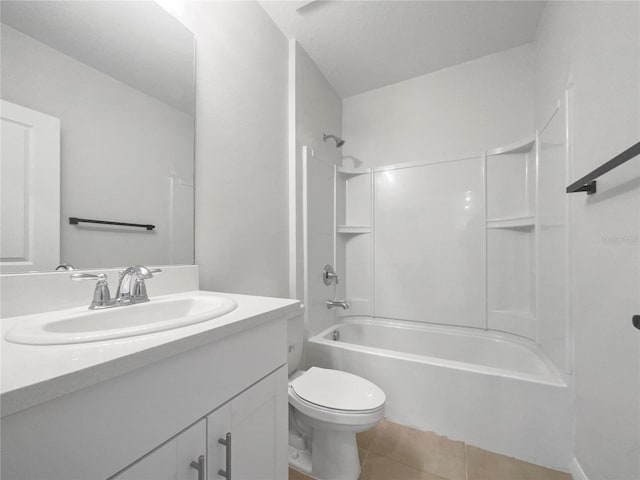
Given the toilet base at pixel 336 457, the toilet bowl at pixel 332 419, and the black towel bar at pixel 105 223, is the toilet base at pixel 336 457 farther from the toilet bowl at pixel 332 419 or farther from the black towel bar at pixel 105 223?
the black towel bar at pixel 105 223

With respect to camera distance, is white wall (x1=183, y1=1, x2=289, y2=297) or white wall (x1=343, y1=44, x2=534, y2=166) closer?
white wall (x1=183, y1=1, x2=289, y2=297)

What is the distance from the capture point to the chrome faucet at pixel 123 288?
2.49 ft

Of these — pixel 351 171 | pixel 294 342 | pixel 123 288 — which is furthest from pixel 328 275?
pixel 123 288

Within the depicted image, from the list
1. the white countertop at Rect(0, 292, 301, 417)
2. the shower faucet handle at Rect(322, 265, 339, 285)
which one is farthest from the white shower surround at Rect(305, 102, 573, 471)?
the white countertop at Rect(0, 292, 301, 417)

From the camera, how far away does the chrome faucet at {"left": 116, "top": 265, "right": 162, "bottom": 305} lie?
80cm

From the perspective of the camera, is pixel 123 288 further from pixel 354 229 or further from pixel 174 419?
pixel 354 229

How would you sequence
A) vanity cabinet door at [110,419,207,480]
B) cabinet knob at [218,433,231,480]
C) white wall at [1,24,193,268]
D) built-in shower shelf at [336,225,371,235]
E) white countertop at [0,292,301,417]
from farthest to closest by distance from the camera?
built-in shower shelf at [336,225,371,235] < white wall at [1,24,193,268] < cabinet knob at [218,433,231,480] < vanity cabinet door at [110,419,207,480] < white countertop at [0,292,301,417]

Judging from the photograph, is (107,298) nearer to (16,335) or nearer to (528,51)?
(16,335)

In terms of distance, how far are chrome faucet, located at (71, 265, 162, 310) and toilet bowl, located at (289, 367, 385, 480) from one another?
82 centimetres

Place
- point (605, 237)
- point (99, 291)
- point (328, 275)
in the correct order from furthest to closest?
Result: 1. point (328, 275)
2. point (605, 237)
3. point (99, 291)

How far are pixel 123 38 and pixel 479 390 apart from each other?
2.19 m

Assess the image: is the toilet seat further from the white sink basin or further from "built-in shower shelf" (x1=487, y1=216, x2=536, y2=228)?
"built-in shower shelf" (x1=487, y1=216, x2=536, y2=228)

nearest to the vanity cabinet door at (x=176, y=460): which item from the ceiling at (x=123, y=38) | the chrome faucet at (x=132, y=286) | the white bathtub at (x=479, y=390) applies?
the chrome faucet at (x=132, y=286)

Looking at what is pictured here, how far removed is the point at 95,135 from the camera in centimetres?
84
